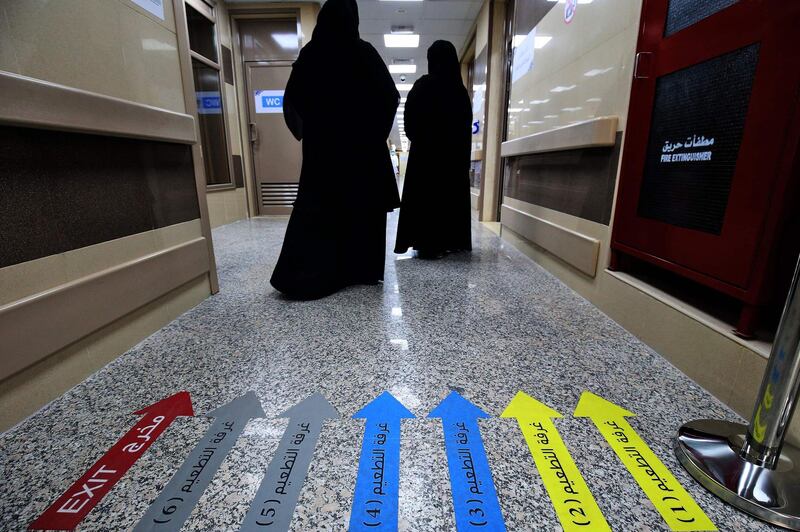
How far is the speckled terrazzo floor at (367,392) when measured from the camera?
32.5 inches

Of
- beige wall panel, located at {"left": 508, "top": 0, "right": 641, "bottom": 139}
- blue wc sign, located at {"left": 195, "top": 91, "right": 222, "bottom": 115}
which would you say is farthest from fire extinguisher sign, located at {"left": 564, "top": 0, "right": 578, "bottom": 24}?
blue wc sign, located at {"left": 195, "top": 91, "right": 222, "bottom": 115}

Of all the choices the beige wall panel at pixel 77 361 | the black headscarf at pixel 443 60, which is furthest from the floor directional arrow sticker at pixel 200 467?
the black headscarf at pixel 443 60

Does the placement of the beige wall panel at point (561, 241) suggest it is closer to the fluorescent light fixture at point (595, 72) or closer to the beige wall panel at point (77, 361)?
the fluorescent light fixture at point (595, 72)

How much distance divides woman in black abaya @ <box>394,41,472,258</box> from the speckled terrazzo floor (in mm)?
925

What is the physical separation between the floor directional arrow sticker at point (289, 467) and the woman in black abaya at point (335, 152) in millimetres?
1056

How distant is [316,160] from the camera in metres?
2.15

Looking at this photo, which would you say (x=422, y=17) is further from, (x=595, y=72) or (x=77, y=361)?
(x=77, y=361)

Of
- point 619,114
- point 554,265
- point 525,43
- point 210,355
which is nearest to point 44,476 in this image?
point 210,355

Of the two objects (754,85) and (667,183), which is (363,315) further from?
(754,85)

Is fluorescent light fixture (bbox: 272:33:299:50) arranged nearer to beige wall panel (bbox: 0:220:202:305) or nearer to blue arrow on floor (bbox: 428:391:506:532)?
beige wall panel (bbox: 0:220:202:305)

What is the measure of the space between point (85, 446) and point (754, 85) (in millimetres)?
2137

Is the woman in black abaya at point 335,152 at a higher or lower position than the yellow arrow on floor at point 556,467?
higher

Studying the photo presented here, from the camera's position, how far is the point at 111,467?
0.92 metres

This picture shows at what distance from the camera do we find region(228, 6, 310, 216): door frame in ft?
16.8
